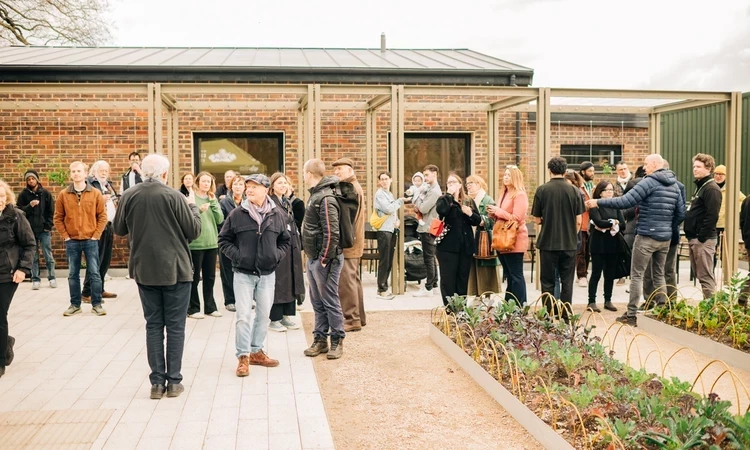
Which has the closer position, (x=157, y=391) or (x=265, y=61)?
(x=157, y=391)

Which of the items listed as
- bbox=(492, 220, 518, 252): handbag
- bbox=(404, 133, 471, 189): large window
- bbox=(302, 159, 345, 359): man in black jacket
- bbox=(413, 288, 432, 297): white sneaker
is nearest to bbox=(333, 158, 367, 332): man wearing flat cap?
bbox=(302, 159, 345, 359): man in black jacket

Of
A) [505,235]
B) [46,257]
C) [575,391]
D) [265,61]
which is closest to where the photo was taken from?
[575,391]

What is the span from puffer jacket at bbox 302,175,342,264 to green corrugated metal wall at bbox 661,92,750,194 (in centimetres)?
1168

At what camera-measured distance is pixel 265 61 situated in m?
13.8

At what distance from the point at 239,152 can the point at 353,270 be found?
20.6ft

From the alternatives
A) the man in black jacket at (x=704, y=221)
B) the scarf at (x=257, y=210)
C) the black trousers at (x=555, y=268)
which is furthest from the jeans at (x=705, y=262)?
the scarf at (x=257, y=210)

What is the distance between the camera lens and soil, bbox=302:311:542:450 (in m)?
4.66

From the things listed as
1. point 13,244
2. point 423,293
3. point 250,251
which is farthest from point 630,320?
point 13,244

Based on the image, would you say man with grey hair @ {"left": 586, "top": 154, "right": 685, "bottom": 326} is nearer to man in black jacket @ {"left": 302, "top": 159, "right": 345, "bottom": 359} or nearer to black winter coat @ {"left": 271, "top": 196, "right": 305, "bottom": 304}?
man in black jacket @ {"left": 302, "top": 159, "right": 345, "bottom": 359}

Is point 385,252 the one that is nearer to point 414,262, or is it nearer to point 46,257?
point 414,262

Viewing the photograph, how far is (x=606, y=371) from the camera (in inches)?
209

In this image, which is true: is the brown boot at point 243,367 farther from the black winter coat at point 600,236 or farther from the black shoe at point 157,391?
the black winter coat at point 600,236

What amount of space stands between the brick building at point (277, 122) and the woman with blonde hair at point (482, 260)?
338cm

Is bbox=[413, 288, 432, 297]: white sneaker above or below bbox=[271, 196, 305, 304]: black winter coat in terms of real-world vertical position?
below
